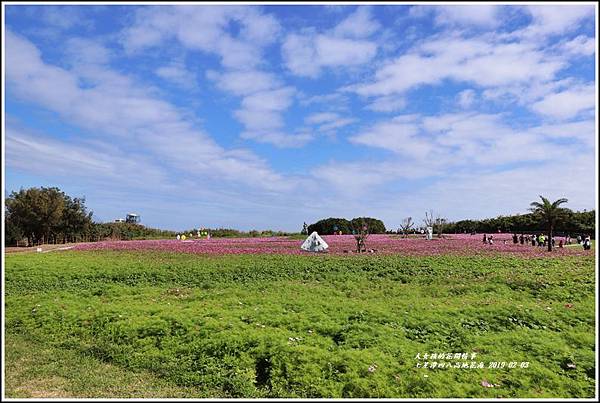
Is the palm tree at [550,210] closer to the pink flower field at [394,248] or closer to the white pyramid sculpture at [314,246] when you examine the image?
the pink flower field at [394,248]

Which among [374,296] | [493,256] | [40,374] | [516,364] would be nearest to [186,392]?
[40,374]

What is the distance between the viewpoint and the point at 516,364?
6320 millimetres

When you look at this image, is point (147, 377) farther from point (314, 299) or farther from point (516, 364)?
point (516, 364)

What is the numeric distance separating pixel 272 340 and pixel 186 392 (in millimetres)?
1699

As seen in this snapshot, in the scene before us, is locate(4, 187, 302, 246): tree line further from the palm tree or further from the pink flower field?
the palm tree

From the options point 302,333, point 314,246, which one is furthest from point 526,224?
point 302,333

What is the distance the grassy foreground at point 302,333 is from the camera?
587cm

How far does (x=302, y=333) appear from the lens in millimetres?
7523

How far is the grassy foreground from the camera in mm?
5867

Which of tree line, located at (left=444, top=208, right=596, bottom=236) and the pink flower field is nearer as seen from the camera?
the pink flower field

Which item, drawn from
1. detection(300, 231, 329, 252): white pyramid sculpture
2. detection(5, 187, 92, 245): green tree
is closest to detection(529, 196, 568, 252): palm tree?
detection(300, 231, 329, 252): white pyramid sculpture

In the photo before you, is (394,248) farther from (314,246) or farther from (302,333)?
(302,333)

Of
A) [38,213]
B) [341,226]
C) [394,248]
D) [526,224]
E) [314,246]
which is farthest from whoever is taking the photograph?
[341,226]

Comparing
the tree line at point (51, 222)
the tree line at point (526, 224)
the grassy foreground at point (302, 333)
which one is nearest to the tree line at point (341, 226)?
the tree line at point (51, 222)
